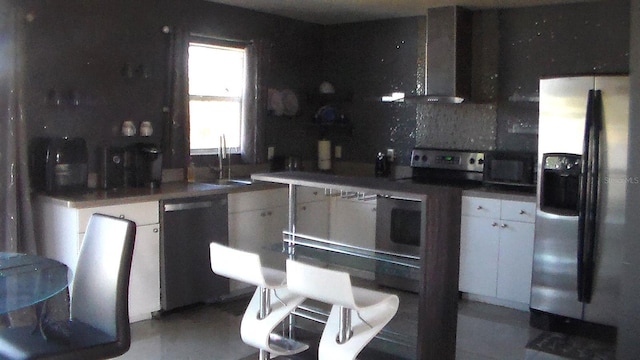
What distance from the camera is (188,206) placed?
4219mm

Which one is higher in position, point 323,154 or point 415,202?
point 323,154

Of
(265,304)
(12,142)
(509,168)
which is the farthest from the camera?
(509,168)

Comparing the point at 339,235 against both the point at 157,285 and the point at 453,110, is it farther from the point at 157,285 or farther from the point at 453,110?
the point at 157,285

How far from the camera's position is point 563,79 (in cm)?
399

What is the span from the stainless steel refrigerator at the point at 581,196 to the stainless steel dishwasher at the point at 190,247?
218 centimetres

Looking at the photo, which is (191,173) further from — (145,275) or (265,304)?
(265,304)

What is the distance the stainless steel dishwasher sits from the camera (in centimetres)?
413

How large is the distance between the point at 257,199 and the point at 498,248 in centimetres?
180

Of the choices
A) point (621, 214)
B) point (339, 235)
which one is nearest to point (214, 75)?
point (339, 235)

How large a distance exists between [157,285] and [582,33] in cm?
352

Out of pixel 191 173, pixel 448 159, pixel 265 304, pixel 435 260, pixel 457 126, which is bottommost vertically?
pixel 265 304

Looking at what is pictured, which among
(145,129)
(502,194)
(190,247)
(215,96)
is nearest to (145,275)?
(190,247)

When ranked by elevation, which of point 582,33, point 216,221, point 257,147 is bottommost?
point 216,221

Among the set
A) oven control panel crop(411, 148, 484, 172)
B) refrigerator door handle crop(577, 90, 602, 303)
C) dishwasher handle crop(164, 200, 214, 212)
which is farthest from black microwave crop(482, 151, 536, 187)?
dishwasher handle crop(164, 200, 214, 212)
